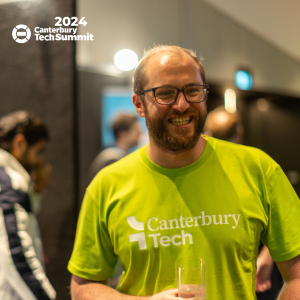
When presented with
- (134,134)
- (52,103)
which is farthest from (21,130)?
(134,134)

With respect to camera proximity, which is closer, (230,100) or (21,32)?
(21,32)

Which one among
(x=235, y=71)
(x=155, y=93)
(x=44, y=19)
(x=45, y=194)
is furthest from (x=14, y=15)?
(x=155, y=93)

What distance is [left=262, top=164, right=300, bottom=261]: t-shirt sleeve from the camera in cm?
114

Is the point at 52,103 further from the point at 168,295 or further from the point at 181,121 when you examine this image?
the point at 168,295

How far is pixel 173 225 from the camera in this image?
1.21 m

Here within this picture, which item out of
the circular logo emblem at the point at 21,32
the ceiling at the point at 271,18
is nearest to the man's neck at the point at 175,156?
the ceiling at the point at 271,18

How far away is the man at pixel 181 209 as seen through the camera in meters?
1.17

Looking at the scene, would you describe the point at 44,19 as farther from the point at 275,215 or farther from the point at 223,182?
the point at 275,215

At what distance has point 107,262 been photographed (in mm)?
1289

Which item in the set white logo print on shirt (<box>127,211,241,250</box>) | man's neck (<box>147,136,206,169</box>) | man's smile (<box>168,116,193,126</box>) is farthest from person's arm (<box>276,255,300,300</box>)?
man's smile (<box>168,116,193,126</box>)

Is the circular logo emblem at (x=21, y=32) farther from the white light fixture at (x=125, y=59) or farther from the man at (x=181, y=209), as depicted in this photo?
the man at (x=181, y=209)

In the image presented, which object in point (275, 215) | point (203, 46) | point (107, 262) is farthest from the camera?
point (203, 46)

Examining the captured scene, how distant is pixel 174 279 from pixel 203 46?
1847mm

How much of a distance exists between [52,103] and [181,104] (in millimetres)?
1916
